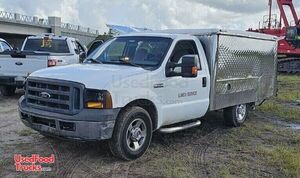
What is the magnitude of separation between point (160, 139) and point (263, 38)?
3868mm

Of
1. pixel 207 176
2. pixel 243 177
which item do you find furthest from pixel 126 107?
pixel 243 177

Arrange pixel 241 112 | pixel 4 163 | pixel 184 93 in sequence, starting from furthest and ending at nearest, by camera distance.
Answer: pixel 241 112 < pixel 184 93 < pixel 4 163

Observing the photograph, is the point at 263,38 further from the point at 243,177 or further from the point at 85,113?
the point at 85,113

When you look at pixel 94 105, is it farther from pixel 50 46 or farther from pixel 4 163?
pixel 50 46

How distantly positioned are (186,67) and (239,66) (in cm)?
251

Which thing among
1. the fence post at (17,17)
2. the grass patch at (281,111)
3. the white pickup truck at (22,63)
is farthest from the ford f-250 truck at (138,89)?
the fence post at (17,17)

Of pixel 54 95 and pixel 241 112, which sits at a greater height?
pixel 54 95

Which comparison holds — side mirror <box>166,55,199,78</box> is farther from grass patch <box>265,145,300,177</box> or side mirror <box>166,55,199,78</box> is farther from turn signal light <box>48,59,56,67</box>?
turn signal light <box>48,59,56,67</box>

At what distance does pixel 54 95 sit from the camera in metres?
5.43

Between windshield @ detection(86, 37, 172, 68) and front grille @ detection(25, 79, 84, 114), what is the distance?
1264 millimetres

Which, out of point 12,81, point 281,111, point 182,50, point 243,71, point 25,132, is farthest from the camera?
point 12,81

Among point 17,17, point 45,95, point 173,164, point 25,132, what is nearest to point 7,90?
point 25,132

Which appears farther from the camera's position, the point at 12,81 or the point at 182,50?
the point at 12,81

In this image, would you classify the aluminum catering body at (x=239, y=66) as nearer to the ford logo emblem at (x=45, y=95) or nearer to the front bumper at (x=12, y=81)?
the ford logo emblem at (x=45, y=95)
